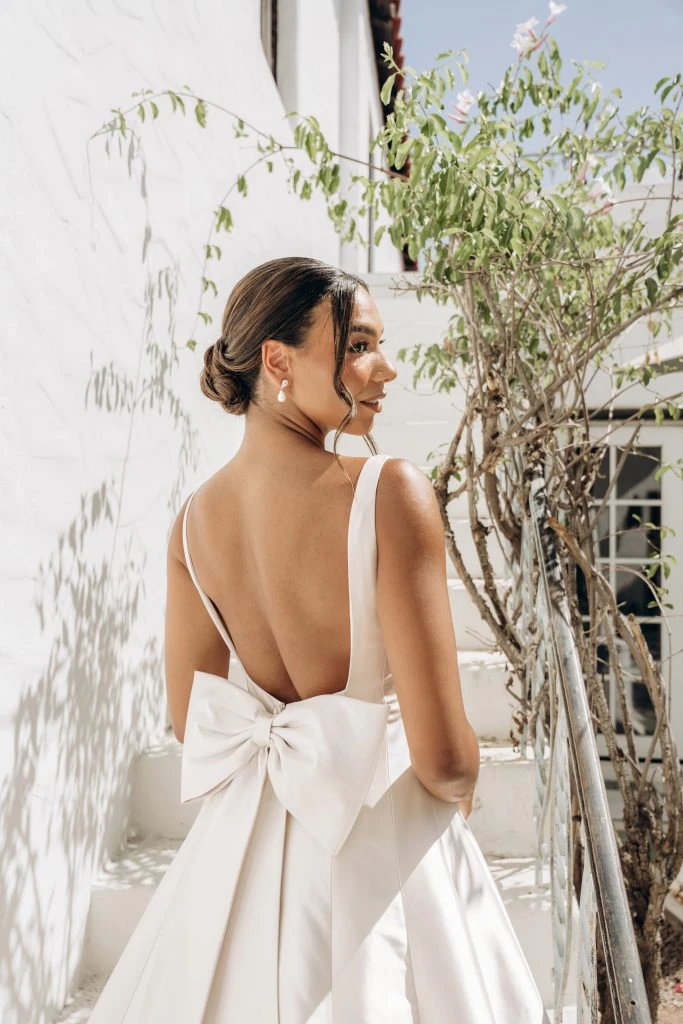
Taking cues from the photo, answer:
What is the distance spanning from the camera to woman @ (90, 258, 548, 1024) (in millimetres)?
1047

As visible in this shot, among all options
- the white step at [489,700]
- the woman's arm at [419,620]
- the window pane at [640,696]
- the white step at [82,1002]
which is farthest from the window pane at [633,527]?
the woman's arm at [419,620]

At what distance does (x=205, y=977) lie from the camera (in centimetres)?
107

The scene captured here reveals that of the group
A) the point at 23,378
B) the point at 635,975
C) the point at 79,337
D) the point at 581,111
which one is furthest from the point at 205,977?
the point at 581,111

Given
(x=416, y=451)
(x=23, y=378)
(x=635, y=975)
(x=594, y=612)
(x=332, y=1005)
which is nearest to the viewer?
(x=332, y=1005)

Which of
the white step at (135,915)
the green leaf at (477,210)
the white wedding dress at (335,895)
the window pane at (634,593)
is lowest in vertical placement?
the white step at (135,915)

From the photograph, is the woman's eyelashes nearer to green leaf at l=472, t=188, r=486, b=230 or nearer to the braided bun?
the braided bun

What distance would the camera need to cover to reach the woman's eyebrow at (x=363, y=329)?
1.15 m

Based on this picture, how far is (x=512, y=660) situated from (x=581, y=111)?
1559mm

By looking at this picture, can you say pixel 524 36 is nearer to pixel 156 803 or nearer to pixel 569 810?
pixel 569 810

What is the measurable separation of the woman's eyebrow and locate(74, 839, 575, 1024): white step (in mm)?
1491

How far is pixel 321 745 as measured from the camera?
110 centimetres

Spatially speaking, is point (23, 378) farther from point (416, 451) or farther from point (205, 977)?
point (416, 451)

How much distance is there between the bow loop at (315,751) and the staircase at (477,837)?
1.05m

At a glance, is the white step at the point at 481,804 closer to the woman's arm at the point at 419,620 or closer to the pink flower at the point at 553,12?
the woman's arm at the point at 419,620
